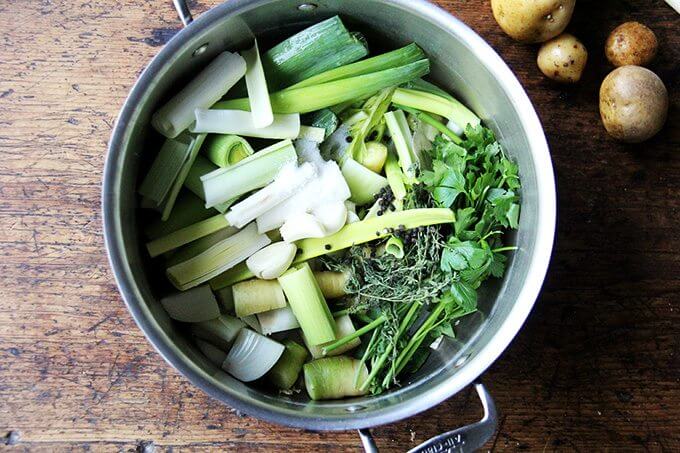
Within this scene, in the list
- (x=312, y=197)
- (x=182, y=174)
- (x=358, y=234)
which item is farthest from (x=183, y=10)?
(x=358, y=234)

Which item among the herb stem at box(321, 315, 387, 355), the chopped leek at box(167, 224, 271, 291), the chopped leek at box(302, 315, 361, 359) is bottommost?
the chopped leek at box(302, 315, 361, 359)

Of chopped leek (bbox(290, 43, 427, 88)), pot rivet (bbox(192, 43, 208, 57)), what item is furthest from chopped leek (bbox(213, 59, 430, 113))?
pot rivet (bbox(192, 43, 208, 57))

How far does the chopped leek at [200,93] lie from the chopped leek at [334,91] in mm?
43

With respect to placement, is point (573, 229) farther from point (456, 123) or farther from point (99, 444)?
point (99, 444)

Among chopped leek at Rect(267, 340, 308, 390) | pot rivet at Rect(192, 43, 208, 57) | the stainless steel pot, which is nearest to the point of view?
the stainless steel pot

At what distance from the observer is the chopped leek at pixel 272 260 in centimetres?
129

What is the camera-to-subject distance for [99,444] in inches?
53.9

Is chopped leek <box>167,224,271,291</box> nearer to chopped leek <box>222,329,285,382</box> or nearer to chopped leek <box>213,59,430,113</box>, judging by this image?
chopped leek <box>222,329,285,382</box>

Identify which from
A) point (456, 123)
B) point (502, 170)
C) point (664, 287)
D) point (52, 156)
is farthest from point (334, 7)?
point (664, 287)

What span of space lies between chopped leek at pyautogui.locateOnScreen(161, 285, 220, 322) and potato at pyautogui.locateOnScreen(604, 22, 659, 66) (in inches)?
38.6

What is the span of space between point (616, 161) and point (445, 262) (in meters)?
0.51

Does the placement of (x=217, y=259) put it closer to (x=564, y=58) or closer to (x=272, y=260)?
(x=272, y=260)

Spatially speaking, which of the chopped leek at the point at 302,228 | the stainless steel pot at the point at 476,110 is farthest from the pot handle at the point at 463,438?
the chopped leek at the point at 302,228

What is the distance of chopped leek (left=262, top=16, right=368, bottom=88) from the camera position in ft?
4.26
